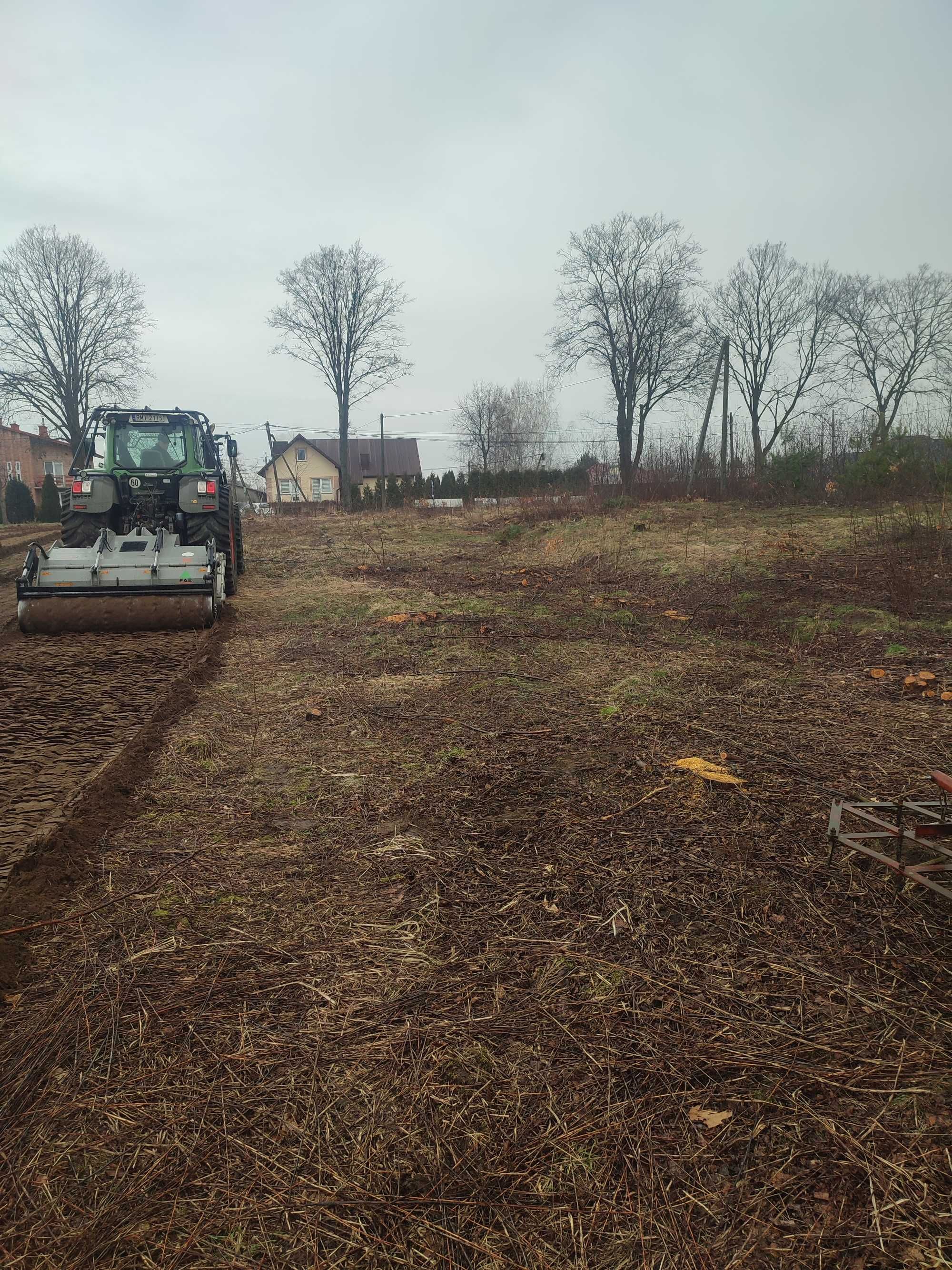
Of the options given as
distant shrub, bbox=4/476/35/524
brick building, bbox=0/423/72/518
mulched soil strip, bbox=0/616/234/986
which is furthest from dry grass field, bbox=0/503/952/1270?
brick building, bbox=0/423/72/518

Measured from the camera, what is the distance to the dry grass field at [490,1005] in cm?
183

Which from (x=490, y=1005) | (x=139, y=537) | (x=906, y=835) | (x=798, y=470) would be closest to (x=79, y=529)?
(x=139, y=537)

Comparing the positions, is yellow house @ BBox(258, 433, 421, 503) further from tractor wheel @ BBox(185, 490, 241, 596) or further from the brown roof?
tractor wheel @ BBox(185, 490, 241, 596)

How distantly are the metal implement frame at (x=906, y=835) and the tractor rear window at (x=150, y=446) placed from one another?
1066 cm

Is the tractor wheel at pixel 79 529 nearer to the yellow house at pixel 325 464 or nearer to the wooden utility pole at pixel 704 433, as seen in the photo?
the wooden utility pole at pixel 704 433

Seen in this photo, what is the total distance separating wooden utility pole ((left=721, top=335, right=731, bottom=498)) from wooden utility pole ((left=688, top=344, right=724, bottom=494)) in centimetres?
17

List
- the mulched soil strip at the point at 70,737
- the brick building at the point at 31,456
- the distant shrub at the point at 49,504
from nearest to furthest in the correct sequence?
the mulched soil strip at the point at 70,737, the distant shrub at the point at 49,504, the brick building at the point at 31,456

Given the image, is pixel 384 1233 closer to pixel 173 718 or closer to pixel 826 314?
pixel 173 718

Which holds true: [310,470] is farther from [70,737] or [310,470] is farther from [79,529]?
[70,737]

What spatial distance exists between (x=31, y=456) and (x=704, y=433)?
164 feet

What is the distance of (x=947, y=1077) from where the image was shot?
7.18 ft

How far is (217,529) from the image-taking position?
10992 mm

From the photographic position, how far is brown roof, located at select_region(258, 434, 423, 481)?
67062mm

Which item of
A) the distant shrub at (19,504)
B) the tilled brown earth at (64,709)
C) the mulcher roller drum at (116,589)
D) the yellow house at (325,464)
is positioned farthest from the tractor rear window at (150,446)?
the yellow house at (325,464)
